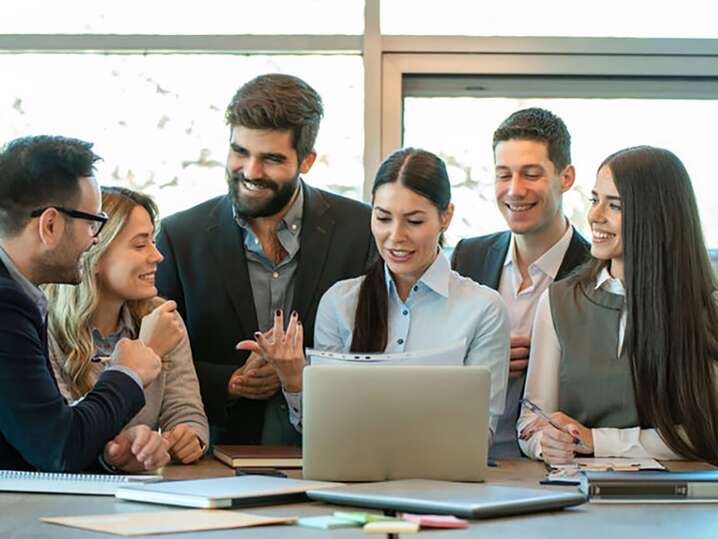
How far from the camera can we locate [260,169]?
11.4 feet

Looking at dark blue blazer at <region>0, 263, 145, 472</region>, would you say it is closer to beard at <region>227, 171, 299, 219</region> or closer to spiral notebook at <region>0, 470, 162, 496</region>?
spiral notebook at <region>0, 470, 162, 496</region>

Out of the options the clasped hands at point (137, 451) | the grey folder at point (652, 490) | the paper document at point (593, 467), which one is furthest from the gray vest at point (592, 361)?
the clasped hands at point (137, 451)

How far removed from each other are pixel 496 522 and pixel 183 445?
1.12 meters

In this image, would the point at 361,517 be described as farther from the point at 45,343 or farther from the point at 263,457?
the point at 45,343

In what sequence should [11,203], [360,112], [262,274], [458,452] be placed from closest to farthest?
[458,452] → [11,203] → [262,274] → [360,112]

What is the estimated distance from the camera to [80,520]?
6.57ft

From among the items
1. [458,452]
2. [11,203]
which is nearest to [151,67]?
[11,203]

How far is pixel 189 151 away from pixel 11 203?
2262mm

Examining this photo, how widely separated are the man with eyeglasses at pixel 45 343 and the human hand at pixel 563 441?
0.92m

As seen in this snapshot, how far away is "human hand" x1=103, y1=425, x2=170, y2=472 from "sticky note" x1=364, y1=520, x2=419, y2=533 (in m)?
0.92

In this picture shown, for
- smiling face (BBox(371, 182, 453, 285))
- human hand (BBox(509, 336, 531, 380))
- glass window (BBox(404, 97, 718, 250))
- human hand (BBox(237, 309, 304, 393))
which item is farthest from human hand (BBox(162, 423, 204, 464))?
glass window (BBox(404, 97, 718, 250))

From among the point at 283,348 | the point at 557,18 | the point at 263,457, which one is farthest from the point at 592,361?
the point at 557,18

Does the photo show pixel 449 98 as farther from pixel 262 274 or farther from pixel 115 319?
pixel 115 319

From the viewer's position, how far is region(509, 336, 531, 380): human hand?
3.41 m
